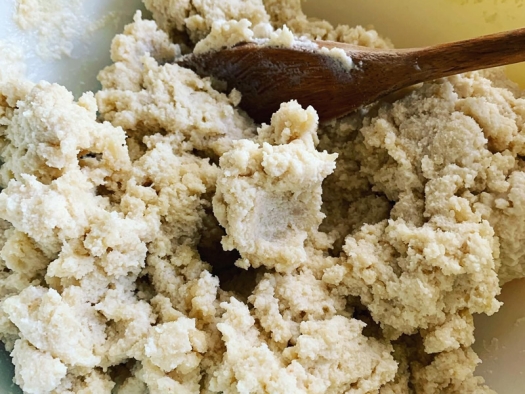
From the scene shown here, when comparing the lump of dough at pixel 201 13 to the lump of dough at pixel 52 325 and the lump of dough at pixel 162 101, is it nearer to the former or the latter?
the lump of dough at pixel 162 101

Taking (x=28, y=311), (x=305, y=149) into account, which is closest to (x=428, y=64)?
(x=305, y=149)

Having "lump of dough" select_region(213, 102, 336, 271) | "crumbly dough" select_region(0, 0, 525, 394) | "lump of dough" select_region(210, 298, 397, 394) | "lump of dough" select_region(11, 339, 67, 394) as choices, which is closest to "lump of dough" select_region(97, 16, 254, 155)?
"crumbly dough" select_region(0, 0, 525, 394)

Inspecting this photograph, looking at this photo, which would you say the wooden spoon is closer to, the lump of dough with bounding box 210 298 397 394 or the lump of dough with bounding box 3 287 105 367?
the lump of dough with bounding box 210 298 397 394

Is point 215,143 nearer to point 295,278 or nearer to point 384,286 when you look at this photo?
point 295,278

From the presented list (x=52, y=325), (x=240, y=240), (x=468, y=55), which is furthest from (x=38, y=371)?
(x=468, y=55)

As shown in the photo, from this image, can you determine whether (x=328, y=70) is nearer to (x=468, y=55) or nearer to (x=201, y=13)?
(x=468, y=55)

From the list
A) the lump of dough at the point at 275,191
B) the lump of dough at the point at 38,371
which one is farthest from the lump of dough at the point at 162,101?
the lump of dough at the point at 38,371

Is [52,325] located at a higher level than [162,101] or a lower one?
lower
